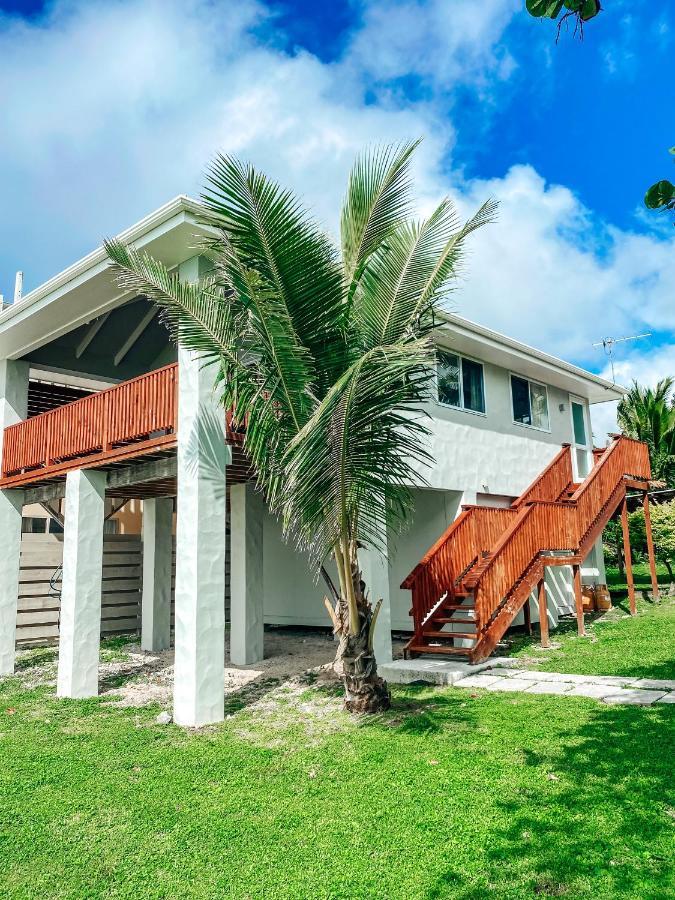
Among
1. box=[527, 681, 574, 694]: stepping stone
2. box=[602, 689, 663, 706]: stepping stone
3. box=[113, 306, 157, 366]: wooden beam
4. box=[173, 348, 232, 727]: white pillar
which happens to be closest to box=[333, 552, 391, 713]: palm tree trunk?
box=[173, 348, 232, 727]: white pillar

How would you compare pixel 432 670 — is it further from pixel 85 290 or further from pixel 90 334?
pixel 90 334

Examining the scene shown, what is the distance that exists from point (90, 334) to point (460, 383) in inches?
310

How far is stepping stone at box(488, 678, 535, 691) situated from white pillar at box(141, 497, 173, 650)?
738 cm

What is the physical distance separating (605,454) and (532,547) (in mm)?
4221

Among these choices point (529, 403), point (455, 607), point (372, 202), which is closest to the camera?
point (372, 202)

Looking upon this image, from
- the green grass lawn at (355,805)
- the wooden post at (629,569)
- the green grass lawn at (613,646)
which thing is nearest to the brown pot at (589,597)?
the green grass lawn at (613,646)

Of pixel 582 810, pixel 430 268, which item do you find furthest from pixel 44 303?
pixel 582 810

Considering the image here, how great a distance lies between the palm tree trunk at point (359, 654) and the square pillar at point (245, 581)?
423 cm

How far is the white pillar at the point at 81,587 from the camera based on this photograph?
32.9ft

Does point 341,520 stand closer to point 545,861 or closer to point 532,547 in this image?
point 545,861

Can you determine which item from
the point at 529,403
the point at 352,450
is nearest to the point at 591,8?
the point at 352,450

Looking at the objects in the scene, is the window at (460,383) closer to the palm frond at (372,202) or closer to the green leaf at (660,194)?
the palm frond at (372,202)

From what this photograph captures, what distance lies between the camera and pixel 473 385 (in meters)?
14.9

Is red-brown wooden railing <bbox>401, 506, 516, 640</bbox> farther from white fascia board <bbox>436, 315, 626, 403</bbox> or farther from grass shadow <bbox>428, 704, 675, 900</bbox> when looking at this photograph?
grass shadow <bbox>428, 704, 675, 900</bbox>
